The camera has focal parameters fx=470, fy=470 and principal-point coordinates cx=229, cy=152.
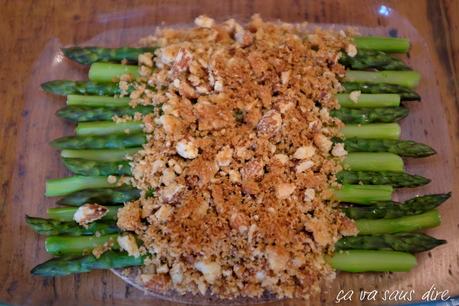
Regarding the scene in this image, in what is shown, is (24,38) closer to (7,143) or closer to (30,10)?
(30,10)

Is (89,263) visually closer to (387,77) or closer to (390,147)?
(390,147)

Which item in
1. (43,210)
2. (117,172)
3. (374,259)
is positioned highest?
(117,172)

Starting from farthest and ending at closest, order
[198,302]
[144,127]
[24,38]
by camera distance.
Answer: [24,38]
[144,127]
[198,302]

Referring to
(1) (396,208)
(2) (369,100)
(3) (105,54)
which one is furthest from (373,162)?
(3) (105,54)

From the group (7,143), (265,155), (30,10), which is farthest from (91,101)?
(265,155)

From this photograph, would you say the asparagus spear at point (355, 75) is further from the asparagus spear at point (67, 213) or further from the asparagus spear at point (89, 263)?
the asparagus spear at point (89, 263)

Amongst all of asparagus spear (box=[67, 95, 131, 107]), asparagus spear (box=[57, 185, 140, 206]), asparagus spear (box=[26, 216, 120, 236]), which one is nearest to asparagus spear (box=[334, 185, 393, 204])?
asparagus spear (box=[57, 185, 140, 206])

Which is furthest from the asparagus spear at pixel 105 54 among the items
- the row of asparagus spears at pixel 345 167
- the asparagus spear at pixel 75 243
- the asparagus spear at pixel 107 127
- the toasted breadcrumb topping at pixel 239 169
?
the asparagus spear at pixel 75 243
